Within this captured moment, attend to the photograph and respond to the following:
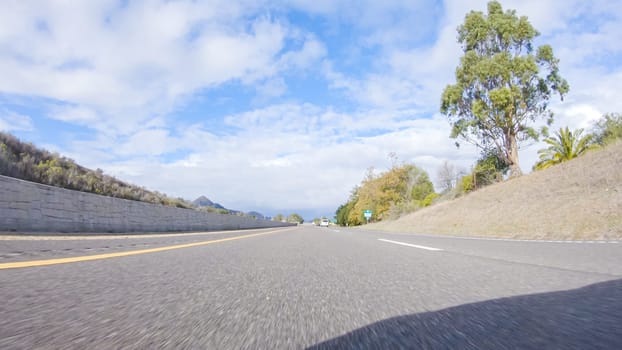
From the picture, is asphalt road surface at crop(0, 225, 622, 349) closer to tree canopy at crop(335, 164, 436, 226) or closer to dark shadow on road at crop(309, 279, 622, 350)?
dark shadow on road at crop(309, 279, 622, 350)

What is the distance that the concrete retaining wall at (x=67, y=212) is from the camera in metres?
7.68

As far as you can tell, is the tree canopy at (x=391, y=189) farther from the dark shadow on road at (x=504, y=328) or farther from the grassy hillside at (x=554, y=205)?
the dark shadow on road at (x=504, y=328)

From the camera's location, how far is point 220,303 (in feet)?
5.53

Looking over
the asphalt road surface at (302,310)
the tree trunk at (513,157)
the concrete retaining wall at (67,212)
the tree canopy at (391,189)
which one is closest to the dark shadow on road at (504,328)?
the asphalt road surface at (302,310)

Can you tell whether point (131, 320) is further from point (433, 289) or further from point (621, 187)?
point (621, 187)

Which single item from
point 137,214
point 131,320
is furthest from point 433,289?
point 137,214

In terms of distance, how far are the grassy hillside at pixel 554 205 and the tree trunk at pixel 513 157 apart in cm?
241

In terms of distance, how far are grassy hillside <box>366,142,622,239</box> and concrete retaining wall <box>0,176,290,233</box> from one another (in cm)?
1357

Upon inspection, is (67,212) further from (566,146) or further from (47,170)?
(566,146)

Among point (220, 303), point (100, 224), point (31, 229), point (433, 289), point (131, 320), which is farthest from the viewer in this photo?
point (100, 224)

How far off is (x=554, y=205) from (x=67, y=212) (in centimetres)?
1692

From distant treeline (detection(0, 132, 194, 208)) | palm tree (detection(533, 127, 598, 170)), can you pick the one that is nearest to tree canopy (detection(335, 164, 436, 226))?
palm tree (detection(533, 127, 598, 170))

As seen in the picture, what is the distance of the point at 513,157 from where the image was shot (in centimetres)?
2478

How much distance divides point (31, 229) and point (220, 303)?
29.6ft
